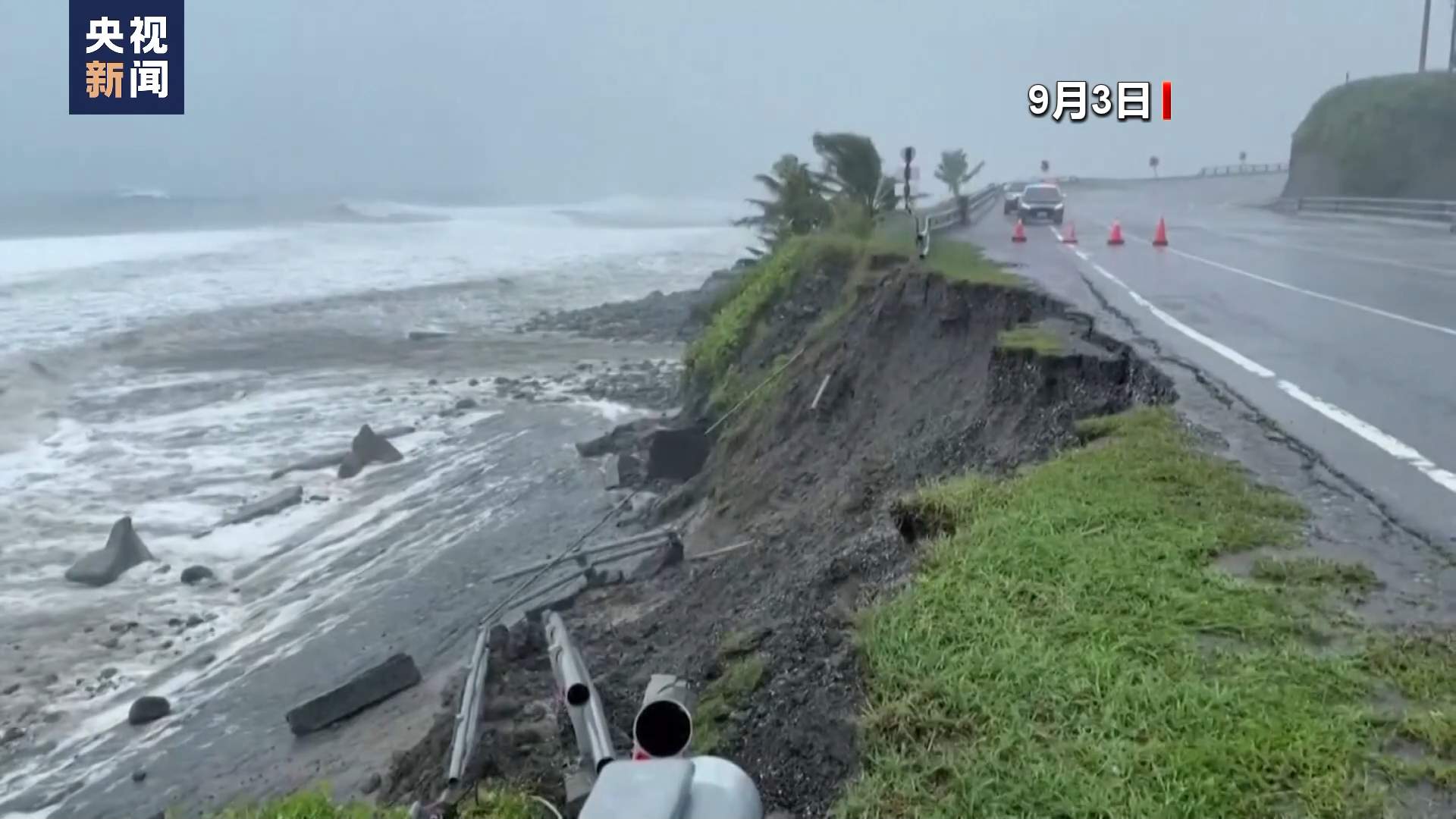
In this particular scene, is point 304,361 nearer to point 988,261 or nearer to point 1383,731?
point 988,261

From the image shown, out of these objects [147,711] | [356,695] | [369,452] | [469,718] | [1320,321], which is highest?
[1320,321]

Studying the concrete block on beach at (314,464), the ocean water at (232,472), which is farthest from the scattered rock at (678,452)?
the concrete block on beach at (314,464)

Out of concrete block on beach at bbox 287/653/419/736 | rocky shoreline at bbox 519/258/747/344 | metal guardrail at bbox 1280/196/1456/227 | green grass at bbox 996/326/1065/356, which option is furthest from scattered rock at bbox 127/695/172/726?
metal guardrail at bbox 1280/196/1456/227

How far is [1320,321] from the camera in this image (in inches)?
504

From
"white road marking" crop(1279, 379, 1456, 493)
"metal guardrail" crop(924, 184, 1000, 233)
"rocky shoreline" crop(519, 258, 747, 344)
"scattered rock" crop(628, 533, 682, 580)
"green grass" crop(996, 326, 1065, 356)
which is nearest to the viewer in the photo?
"white road marking" crop(1279, 379, 1456, 493)

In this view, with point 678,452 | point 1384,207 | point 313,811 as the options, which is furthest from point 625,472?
point 1384,207

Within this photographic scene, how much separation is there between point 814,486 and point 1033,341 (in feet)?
9.56

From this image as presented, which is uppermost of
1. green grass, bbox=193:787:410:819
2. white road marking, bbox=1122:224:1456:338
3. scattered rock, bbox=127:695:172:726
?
white road marking, bbox=1122:224:1456:338

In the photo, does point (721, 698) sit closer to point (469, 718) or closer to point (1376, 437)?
point (469, 718)

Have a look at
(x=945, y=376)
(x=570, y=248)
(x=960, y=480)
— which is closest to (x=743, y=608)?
(x=960, y=480)

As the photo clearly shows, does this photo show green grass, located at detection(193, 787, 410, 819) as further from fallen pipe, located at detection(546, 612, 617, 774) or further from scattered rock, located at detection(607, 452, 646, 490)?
scattered rock, located at detection(607, 452, 646, 490)

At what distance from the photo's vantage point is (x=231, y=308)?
45.4 meters

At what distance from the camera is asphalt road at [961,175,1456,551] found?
729 cm

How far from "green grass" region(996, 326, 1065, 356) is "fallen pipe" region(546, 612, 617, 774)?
5091 mm
